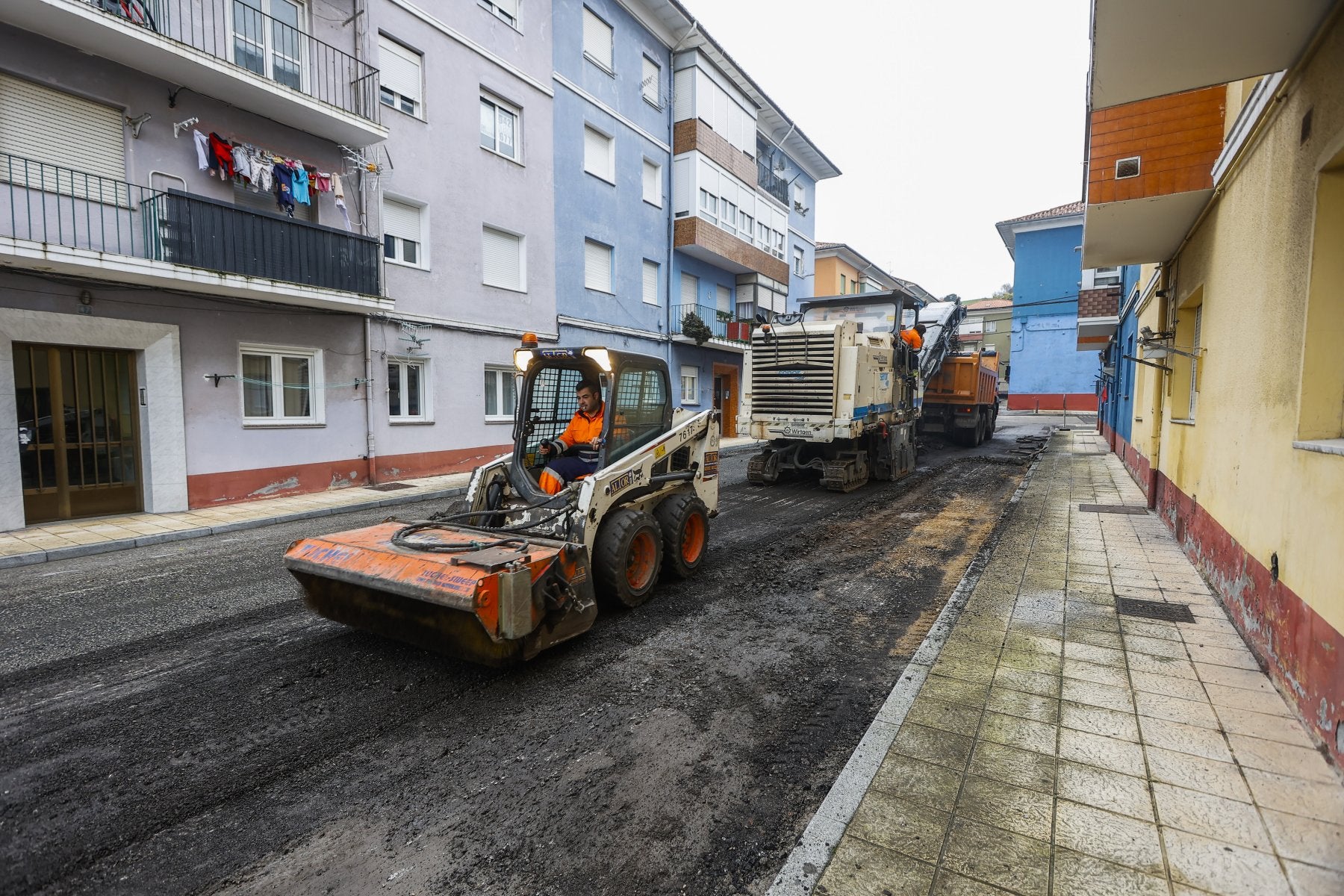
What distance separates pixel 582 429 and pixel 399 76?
10.3 m

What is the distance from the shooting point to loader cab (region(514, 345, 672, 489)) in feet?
16.9

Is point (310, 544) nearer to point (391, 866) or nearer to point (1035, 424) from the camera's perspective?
point (391, 866)

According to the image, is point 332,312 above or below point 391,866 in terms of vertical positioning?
above

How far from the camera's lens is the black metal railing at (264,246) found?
8.77 meters

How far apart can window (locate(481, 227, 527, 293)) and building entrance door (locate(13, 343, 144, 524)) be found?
6618mm

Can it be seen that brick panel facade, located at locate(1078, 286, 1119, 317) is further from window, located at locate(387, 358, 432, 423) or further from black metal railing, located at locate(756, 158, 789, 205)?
window, located at locate(387, 358, 432, 423)

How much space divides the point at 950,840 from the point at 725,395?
2124 centimetres

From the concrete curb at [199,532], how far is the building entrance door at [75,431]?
74.5 inches

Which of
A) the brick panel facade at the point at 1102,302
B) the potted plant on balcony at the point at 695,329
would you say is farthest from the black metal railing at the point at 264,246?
the brick panel facade at the point at 1102,302

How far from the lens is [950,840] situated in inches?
95.4

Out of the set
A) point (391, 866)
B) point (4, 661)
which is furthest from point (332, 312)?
point (391, 866)

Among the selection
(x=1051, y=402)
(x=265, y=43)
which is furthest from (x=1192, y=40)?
(x=1051, y=402)

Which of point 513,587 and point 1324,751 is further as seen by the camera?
point 513,587

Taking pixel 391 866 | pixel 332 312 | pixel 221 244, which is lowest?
pixel 391 866
